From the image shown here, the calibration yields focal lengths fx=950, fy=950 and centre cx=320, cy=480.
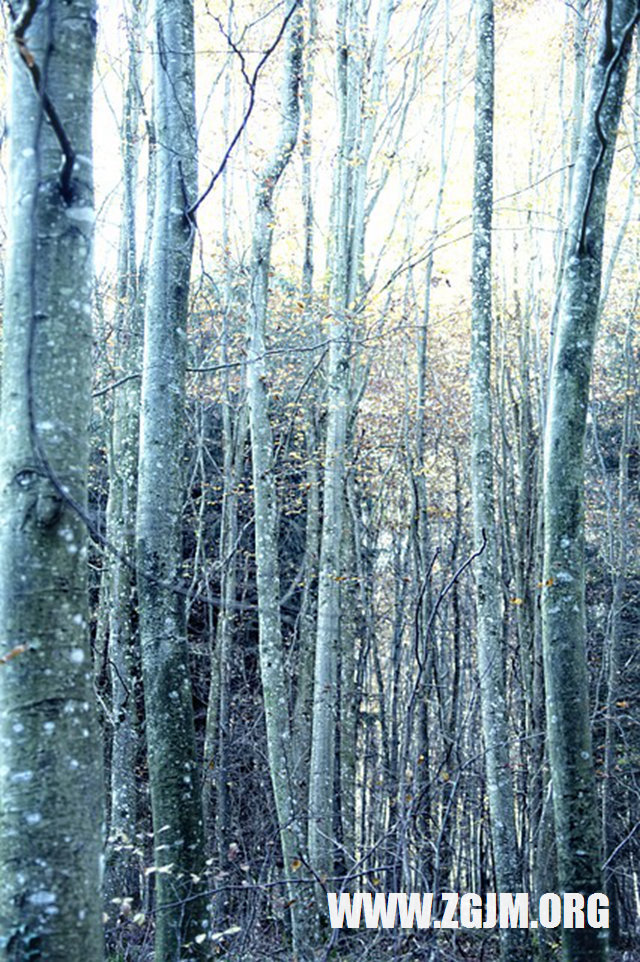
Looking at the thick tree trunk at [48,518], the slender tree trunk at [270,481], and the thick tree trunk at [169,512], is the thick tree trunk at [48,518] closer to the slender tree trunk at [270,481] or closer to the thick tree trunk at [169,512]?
the thick tree trunk at [169,512]

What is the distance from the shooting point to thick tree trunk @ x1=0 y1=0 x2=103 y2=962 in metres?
2.31

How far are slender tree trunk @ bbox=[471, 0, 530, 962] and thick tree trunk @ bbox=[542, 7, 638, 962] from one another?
3.08m

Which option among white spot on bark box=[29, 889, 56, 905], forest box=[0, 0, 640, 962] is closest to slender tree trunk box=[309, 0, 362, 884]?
forest box=[0, 0, 640, 962]

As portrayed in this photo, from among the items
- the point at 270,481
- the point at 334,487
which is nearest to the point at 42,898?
the point at 270,481

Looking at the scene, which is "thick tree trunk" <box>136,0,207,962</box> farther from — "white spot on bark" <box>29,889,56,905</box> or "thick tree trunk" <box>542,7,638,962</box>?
"white spot on bark" <box>29,889,56,905</box>

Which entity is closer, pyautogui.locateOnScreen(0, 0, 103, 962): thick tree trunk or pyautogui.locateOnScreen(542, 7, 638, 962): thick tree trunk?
pyautogui.locateOnScreen(0, 0, 103, 962): thick tree trunk

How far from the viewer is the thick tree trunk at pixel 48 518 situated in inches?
90.9

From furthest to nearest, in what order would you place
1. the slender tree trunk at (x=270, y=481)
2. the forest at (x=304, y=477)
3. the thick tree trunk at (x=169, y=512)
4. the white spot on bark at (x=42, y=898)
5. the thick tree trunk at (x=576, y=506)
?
the slender tree trunk at (x=270, y=481) < the thick tree trunk at (x=169, y=512) < the thick tree trunk at (x=576, y=506) < the forest at (x=304, y=477) < the white spot on bark at (x=42, y=898)

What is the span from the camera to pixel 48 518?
2.45 meters

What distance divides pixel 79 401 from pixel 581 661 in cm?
272

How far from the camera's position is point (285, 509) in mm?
→ 14789

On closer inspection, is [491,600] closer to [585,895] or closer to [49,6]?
[585,895]

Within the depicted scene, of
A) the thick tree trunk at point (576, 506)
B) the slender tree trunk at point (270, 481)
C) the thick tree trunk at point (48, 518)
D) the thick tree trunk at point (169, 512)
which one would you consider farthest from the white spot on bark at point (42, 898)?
the slender tree trunk at point (270, 481)

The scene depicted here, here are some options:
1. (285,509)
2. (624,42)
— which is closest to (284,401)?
(285,509)
